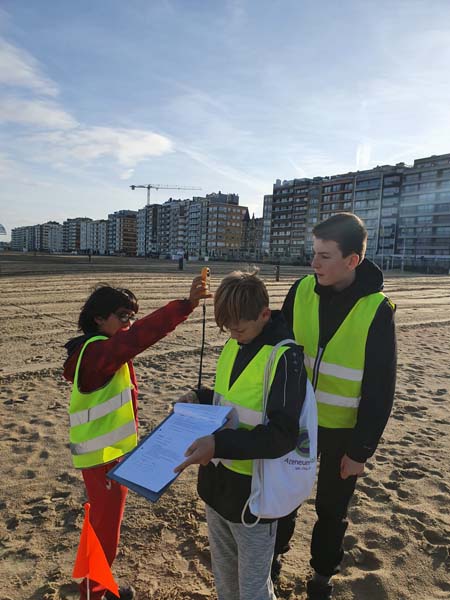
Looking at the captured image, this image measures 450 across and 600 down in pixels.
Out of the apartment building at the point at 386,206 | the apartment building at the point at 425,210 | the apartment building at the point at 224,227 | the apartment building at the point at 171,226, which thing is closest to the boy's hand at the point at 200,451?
the apartment building at the point at 386,206

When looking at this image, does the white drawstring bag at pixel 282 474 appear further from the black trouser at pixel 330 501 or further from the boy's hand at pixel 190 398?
the black trouser at pixel 330 501

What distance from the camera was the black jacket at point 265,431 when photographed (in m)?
1.53

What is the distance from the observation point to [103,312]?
85.1 inches

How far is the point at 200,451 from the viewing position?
1488 mm

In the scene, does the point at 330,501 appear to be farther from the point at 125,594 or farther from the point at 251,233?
the point at 251,233

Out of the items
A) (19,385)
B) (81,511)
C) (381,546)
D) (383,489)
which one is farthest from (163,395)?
(381,546)

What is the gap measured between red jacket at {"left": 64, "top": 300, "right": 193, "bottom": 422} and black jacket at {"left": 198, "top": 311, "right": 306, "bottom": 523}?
45 cm

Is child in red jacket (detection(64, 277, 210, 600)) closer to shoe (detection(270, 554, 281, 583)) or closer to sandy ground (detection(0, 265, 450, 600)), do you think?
sandy ground (detection(0, 265, 450, 600))

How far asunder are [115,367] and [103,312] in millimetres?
312

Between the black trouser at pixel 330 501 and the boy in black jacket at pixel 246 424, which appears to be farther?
the black trouser at pixel 330 501

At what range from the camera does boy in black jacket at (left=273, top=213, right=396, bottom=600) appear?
208 centimetres

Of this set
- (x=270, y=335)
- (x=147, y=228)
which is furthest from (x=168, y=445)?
(x=147, y=228)

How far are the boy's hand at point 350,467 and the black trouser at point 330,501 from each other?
74 millimetres

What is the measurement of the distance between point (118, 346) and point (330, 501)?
1.41 metres
